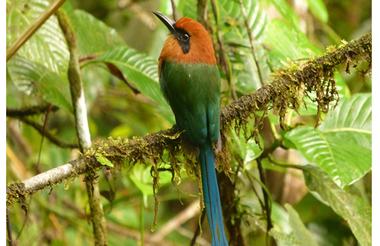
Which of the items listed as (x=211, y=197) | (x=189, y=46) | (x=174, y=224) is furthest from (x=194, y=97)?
(x=174, y=224)

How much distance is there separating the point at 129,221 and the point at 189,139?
203cm

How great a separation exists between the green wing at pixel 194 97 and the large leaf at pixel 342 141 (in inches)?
12.6

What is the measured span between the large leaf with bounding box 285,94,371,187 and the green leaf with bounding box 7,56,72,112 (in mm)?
818

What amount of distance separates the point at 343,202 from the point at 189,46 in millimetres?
753

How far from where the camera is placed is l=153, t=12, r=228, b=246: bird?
2074 mm

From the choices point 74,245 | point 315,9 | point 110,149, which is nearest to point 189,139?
point 110,149

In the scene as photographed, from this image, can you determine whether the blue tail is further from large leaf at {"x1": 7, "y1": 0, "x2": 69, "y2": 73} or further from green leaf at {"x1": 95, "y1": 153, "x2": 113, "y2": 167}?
large leaf at {"x1": 7, "y1": 0, "x2": 69, "y2": 73}

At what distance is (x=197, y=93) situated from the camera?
215cm

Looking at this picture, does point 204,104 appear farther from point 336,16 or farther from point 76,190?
point 336,16

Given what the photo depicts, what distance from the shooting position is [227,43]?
2695mm

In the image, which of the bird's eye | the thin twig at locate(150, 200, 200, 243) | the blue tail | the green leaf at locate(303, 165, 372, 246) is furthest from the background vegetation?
the thin twig at locate(150, 200, 200, 243)

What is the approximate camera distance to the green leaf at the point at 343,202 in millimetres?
2340

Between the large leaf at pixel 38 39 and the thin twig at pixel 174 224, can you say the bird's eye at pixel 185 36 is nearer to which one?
the large leaf at pixel 38 39

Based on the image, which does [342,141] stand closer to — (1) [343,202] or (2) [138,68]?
(1) [343,202]
